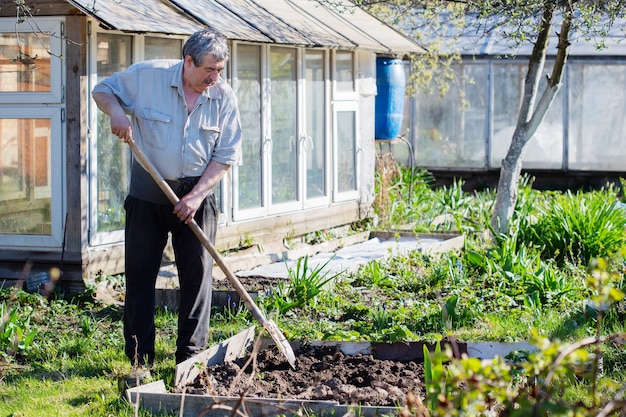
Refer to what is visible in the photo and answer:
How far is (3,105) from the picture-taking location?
8.27 meters

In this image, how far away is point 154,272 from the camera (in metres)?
5.95

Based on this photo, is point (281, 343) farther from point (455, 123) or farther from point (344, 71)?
point (455, 123)

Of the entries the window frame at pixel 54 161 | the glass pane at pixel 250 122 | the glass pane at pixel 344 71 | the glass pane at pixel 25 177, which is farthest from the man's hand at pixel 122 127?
the glass pane at pixel 344 71

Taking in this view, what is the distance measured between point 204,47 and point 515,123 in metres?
13.0

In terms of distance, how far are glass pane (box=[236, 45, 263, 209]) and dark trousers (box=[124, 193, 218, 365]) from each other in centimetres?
423

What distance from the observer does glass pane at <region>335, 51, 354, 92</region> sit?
12102mm

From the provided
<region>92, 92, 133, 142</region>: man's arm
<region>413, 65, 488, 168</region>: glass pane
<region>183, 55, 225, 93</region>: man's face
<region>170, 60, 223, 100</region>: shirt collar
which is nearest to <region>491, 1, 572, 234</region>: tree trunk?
<region>170, 60, 223, 100</region>: shirt collar

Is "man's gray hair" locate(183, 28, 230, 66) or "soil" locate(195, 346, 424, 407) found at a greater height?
"man's gray hair" locate(183, 28, 230, 66)

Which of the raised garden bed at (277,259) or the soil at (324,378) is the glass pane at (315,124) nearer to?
the raised garden bed at (277,259)

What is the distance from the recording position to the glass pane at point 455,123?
18.2 m

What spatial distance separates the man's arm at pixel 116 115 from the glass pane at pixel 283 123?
5075 millimetres

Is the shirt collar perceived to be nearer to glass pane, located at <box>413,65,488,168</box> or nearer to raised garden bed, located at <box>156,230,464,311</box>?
raised garden bed, located at <box>156,230,464,311</box>

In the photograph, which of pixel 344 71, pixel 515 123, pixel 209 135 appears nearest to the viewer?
pixel 209 135

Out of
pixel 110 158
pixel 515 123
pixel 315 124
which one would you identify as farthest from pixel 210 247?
pixel 515 123
